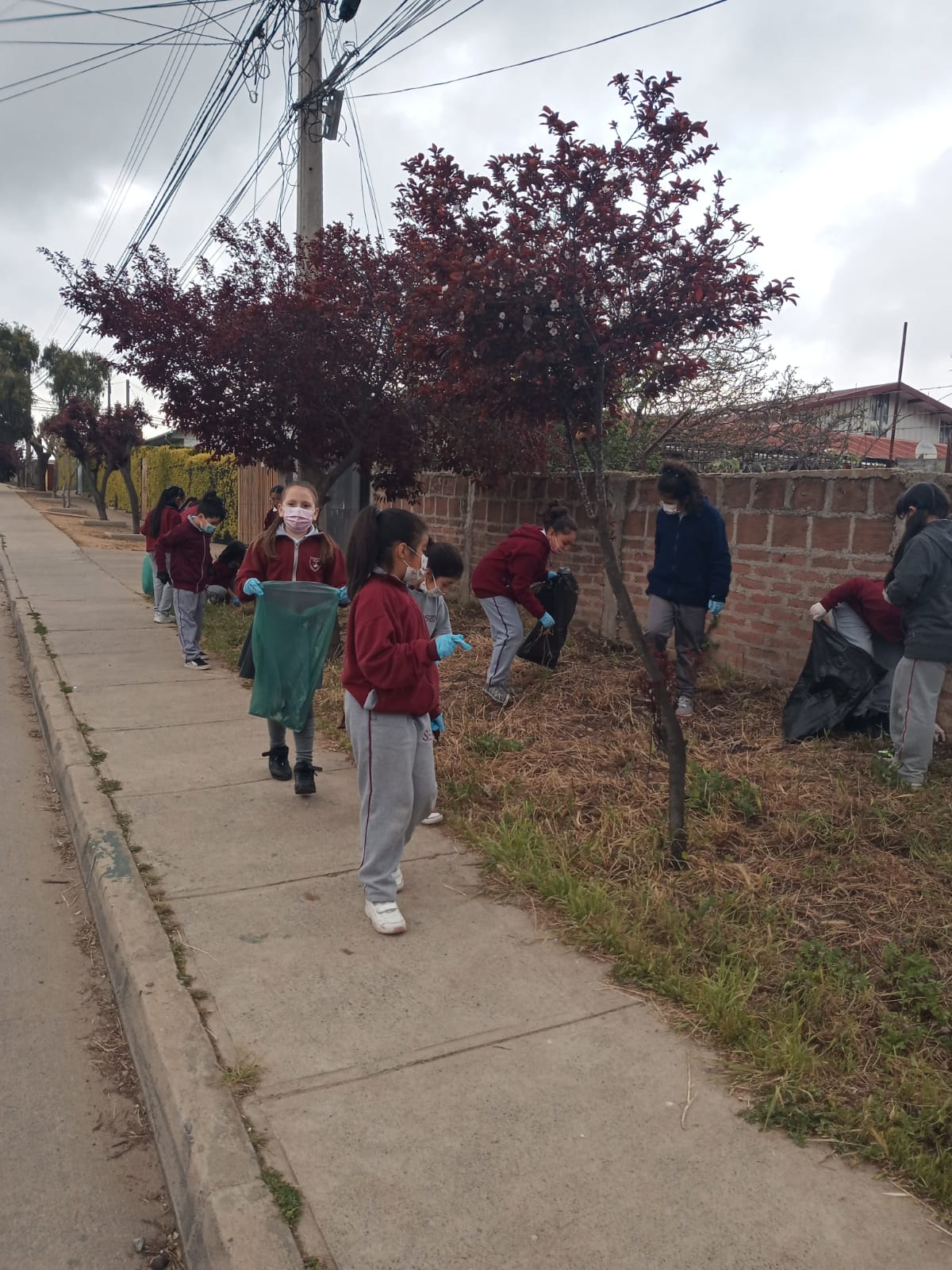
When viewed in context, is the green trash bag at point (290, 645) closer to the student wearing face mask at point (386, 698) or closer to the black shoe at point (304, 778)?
the black shoe at point (304, 778)

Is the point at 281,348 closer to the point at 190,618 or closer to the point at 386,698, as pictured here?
the point at 190,618

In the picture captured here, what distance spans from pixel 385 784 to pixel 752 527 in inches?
159

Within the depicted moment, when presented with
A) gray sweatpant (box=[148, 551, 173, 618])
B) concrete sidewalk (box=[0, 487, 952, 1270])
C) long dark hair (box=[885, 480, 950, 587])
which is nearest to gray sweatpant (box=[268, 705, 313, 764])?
concrete sidewalk (box=[0, 487, 952, 1270])

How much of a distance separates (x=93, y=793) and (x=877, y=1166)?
414 centimetres

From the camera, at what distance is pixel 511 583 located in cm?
687

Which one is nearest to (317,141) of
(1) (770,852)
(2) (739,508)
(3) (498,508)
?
(3) (498,508)

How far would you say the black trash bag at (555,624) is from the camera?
285 inches

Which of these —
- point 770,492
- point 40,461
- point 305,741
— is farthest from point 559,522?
point 40,461

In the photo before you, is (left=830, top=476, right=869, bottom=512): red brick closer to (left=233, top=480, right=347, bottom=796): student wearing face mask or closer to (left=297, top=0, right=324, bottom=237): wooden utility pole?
(left=233, top=480, right=347, bottom=796): student wearing face mask

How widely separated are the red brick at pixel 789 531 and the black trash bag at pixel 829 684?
1.01 metres

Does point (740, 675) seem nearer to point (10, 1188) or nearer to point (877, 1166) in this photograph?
point (877, 1166)

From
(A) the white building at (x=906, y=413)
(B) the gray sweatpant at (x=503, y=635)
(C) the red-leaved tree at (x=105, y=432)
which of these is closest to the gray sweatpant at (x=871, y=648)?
(B) the gray sweatpant at (x=503, y=635)

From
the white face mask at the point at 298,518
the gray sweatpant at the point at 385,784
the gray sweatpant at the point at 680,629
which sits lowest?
the gray sweatpant at the point at 385,784

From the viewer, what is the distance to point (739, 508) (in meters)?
7.00
